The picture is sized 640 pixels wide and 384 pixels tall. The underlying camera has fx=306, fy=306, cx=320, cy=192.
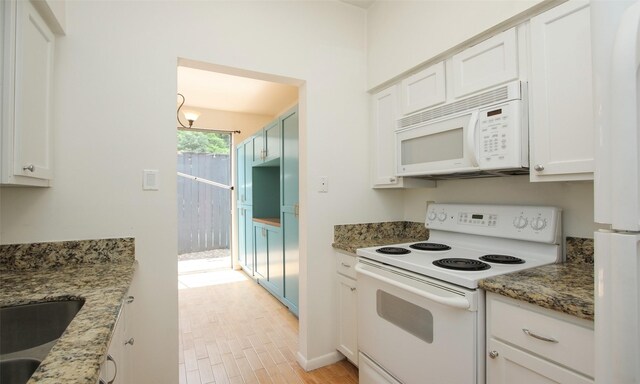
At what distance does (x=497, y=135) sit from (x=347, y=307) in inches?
53.3

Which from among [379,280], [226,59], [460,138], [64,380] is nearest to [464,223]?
[460,138]

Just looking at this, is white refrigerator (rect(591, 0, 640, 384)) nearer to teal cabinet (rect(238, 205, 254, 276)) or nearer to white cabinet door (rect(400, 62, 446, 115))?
white cabinet door (rect(400, 62, 446, 115))

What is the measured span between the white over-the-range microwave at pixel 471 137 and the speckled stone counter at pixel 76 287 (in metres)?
1.57

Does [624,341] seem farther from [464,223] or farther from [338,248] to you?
[338,248]

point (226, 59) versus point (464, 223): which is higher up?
point (226, 59)

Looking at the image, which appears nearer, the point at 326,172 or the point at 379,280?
the point at 379,280

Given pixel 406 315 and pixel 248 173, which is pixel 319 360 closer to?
pixel 406 315

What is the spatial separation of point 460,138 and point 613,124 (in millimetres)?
1003

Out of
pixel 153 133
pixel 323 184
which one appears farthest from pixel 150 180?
pixel 323 184

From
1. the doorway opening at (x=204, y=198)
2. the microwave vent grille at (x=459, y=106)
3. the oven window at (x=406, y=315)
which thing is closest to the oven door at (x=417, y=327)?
the oven window at (x=406, y=315)

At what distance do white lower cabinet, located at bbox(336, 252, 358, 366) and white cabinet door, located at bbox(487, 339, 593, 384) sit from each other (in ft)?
2.95

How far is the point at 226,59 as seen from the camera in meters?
1.83

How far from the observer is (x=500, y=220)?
1.66 m

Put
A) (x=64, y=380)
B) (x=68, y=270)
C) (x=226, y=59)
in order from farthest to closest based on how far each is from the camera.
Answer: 1. (x=226, y=59)
2. (x=68, y=270)
3. (x=64, y=380)
